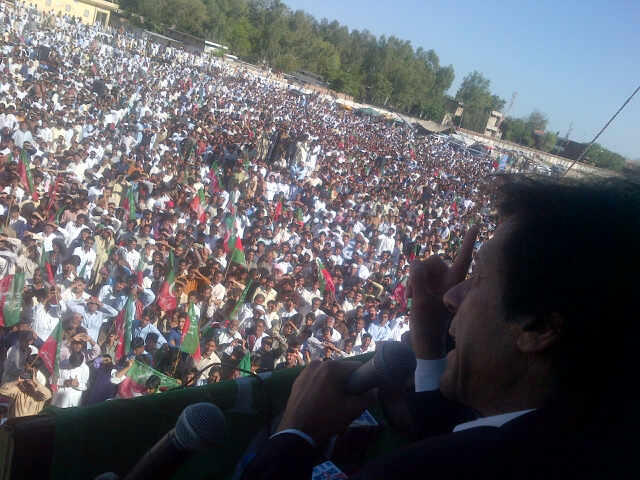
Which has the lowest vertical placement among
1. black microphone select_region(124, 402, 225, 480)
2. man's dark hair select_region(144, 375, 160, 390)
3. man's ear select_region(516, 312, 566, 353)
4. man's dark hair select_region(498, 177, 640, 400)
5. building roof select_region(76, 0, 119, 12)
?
man's dark hair select_region(144, 375, 160, 390)

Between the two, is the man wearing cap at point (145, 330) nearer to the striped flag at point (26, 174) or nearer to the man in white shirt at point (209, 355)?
the man in white shirt at point (209, 355)

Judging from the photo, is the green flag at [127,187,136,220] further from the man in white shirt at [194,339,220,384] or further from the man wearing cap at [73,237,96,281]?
the man in white shirt at [194,339,220,384]

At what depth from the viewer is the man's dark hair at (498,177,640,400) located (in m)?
0.55

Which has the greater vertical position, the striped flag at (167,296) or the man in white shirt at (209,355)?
the striped flag at (167,296)

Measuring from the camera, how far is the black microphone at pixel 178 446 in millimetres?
669

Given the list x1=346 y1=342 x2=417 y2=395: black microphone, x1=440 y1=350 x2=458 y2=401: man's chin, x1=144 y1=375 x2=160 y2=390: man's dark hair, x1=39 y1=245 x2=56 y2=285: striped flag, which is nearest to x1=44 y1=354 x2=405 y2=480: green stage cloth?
x1=346 y1=342 x2=417 y2=395: black microphone

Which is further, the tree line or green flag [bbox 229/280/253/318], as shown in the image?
the tree line

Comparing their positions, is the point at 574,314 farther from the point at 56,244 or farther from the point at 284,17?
the point at 284,17

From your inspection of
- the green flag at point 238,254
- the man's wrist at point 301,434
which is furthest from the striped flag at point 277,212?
the man's wrist at point 301,434

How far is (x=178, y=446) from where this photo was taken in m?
0.67

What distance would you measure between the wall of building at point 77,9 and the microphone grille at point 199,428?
22903 millimetres

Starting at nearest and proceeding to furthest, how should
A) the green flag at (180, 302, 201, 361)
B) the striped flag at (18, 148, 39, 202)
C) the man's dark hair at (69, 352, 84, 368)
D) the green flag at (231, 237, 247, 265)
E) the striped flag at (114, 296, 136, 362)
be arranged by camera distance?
the man's dark hair at (69, 352, 84, 368) < the striped flag at (114, 296, 136, 362) < the green flag at (180, 302, 201, 361) < the striped flag at (18, 148, 39, 202) < the green flag at (231, 237, 247, 265)

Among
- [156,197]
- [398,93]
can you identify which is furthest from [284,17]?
[156,197]

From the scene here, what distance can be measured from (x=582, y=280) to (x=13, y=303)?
348 centimetres
